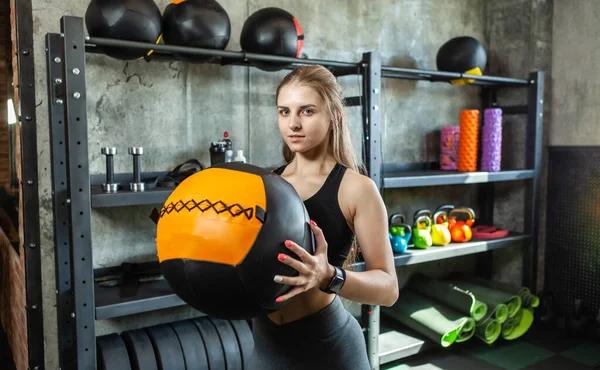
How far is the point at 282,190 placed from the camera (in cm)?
112

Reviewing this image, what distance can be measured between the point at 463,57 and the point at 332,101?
7.35 ft

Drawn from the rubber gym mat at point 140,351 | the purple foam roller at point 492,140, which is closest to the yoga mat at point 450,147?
the purple foam roller at point 492,140

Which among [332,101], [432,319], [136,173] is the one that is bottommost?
[432,319]

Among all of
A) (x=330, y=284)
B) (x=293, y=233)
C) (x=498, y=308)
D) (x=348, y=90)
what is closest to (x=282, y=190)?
(x=293, y=233)

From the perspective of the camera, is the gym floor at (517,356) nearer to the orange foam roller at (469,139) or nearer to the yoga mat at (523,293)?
the yoga mat at (523,293)

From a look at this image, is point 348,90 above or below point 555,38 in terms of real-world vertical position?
below

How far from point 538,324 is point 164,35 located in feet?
11.0

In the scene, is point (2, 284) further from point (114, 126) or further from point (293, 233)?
point (293, 233)

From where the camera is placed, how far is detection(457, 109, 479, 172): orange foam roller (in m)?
3.47

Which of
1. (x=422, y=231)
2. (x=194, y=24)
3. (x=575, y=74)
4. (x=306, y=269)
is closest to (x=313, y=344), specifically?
(x=306, y=269)

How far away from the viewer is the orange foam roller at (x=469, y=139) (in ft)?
11.4

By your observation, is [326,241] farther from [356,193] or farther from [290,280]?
[290,280]

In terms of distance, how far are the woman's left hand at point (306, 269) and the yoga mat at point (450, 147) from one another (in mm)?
2744

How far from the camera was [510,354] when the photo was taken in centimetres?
325
